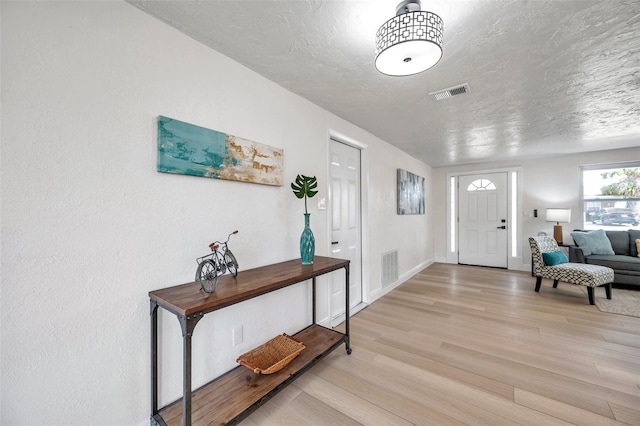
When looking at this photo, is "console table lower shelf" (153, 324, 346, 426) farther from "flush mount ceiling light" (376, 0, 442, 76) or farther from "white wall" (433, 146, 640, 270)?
"white wall" (433, 146, 640, 270)

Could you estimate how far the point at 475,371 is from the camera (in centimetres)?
195

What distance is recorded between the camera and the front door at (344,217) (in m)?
2.86

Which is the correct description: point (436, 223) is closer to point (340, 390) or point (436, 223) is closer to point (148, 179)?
point (340, 390)

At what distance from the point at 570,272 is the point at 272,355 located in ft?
13.2

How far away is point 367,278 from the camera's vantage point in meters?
3.36

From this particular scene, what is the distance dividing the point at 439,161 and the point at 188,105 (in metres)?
5.05

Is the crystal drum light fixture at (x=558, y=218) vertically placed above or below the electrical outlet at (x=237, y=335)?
above

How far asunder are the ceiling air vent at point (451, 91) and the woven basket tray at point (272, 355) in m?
2.41

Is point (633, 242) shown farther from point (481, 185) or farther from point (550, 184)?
point (481, 185)

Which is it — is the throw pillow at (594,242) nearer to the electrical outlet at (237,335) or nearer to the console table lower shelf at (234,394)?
the console table lower shelf at (234,394)

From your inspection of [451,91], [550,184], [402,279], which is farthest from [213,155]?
[550,184]

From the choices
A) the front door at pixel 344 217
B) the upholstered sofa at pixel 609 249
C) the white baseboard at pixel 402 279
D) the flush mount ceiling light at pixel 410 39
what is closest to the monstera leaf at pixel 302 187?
the front door at pixel 344 217

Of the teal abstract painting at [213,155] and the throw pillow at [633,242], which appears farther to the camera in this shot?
the throw pillow at [633,242]

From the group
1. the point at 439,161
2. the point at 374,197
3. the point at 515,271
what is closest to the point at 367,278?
the point at 374,197
